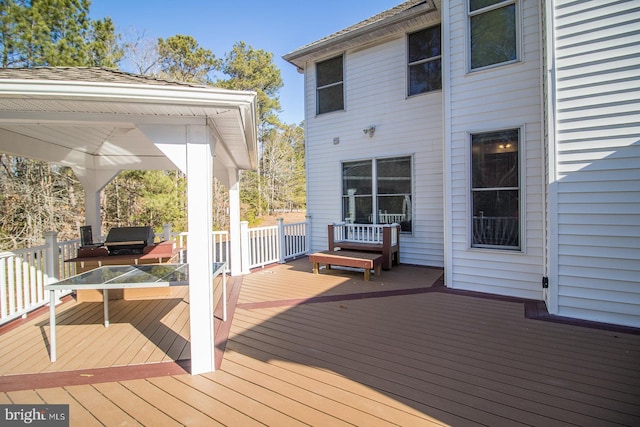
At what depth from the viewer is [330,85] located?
7516 mm

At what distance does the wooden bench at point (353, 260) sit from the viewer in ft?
17.7

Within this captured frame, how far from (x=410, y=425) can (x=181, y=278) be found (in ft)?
7.35

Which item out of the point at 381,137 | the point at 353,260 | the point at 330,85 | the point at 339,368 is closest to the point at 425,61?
the point at 381,137

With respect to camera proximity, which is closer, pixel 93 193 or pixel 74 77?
pixel 74 77

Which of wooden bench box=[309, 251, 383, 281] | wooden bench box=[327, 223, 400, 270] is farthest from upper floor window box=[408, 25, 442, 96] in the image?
wooden bench box=[309, 251, 383, 281]

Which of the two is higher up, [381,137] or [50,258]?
[381,137]

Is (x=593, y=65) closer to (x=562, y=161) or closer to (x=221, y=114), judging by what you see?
(x=562, y=161)

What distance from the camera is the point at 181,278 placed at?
3.00 metres

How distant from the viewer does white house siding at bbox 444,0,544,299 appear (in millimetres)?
4289

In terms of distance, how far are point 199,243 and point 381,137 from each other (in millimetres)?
5139

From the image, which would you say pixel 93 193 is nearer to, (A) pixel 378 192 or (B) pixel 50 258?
(B) pixel 50 258

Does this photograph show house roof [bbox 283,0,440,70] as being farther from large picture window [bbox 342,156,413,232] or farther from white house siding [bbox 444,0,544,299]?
large picture window [bbox 342,156,413,232]

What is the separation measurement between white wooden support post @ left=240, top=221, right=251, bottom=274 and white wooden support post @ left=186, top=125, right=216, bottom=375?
321 centimetres

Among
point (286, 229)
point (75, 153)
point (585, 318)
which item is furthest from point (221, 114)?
point (286, 229)
